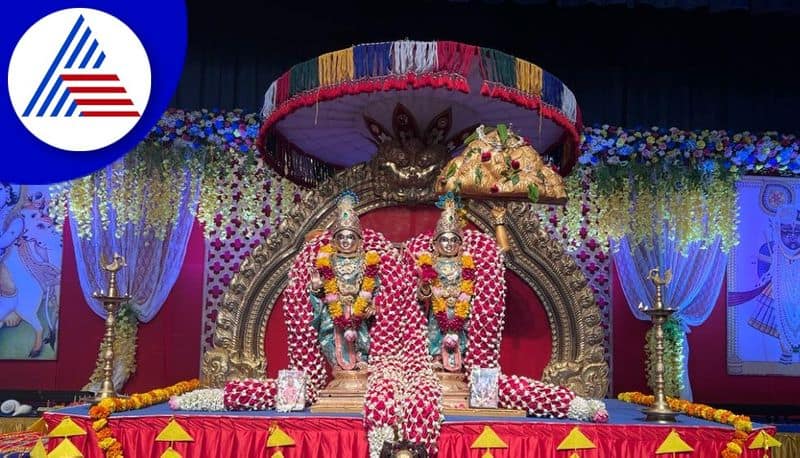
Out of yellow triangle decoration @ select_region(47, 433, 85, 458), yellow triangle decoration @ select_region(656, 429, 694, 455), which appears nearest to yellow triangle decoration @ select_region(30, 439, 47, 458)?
yellow triangle decoration @ select_region(47, 433, 85, 458)

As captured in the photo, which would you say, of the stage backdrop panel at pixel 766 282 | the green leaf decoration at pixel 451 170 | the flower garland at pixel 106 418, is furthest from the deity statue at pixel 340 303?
the stage backdrop panel at pixel 766 282

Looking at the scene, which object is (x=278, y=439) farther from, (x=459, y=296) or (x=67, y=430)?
(x=459, y=296)

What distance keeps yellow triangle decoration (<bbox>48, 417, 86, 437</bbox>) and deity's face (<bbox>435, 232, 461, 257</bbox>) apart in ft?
7.24

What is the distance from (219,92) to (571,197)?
129 inches

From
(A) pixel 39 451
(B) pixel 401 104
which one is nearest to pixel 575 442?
(B) pixel 401 104

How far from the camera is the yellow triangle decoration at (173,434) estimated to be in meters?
4.44

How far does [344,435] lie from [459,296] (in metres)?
1.12

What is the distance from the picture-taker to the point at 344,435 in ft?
14.5

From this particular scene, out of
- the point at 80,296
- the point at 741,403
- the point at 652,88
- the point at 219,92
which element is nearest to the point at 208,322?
the point at 80,296

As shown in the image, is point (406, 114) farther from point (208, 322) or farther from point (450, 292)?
point (208, 322)

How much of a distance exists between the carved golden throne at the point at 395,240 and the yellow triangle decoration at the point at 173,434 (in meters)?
1.42

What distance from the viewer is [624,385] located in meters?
7.74

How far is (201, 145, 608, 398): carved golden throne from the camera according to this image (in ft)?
19.4

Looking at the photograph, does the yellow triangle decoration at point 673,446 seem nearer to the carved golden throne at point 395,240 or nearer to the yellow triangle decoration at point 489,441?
the yellow triangle decoration at point 489,441
